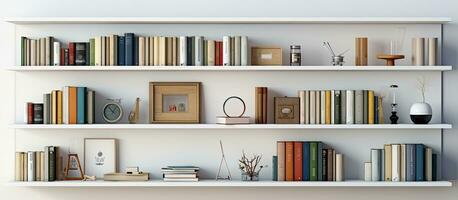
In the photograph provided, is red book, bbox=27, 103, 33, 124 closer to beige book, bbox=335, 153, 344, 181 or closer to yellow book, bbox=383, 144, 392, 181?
beige book, bbox=335, 153, 344, 181

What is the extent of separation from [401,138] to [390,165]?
0.77ft

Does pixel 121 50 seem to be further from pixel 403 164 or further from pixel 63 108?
pixel 403 164

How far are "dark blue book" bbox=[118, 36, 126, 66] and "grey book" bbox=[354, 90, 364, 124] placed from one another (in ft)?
4.60

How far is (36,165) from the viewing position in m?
5.23

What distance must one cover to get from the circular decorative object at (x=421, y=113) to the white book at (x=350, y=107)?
35 cm

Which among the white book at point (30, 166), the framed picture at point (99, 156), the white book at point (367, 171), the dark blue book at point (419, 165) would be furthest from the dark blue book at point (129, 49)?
the dark blue book at point (419, 165)

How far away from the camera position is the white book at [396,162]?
5219 mm

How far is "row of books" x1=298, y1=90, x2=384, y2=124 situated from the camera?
523cm

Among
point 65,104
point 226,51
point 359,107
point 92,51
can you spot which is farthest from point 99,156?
point 359,107

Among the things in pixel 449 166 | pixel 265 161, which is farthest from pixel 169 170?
pixel 449 166

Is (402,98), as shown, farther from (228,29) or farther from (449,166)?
(228,29)

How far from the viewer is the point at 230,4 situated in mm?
5387

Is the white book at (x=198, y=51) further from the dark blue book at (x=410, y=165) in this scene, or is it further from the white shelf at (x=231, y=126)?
the dark blue book at (x=410, y=165)

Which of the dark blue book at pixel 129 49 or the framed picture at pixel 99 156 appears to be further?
the framed picture at pixel 99 156
